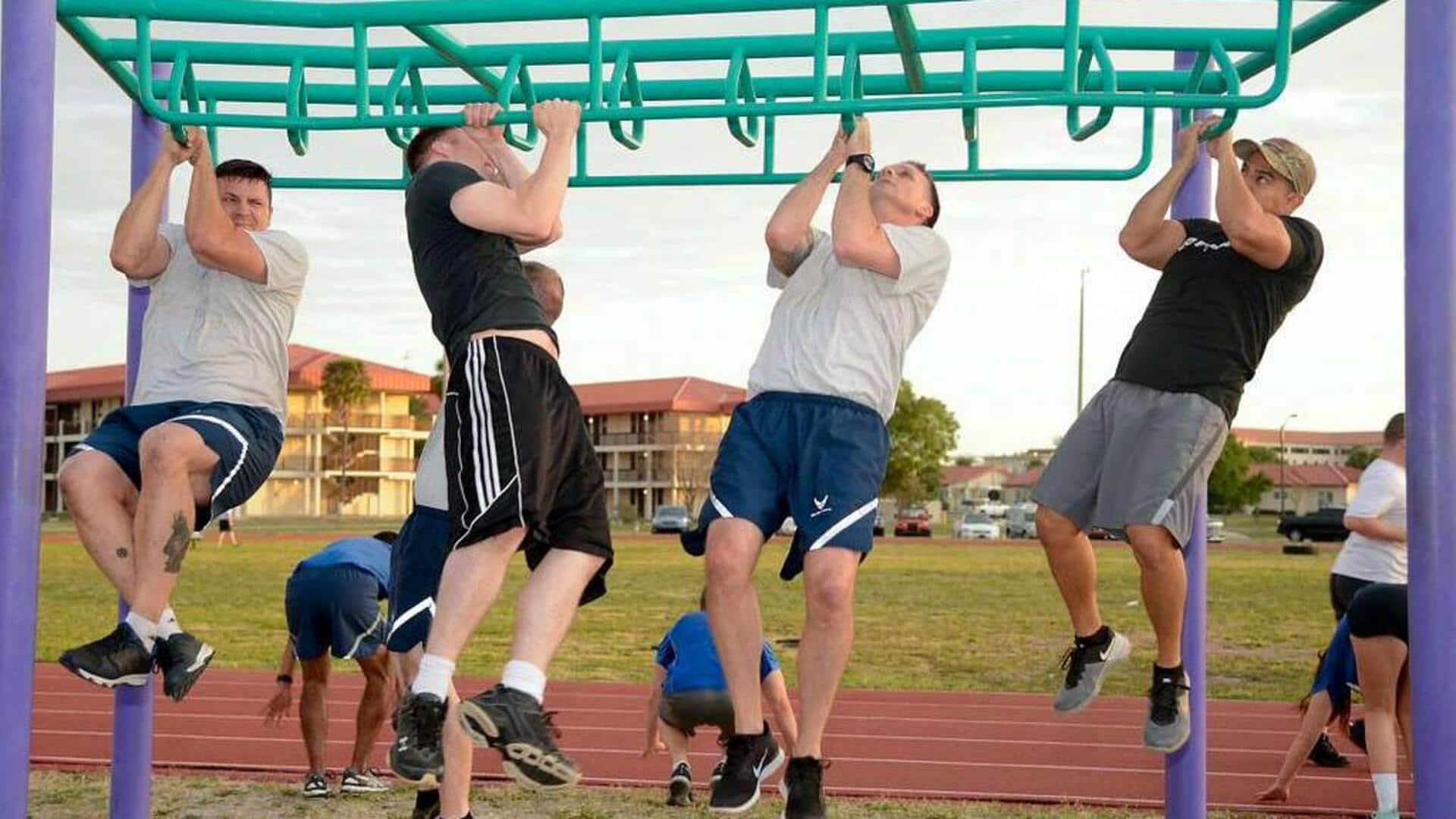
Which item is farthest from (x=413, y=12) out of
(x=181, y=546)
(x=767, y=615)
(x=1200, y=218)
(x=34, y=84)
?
(x=767, y=615)

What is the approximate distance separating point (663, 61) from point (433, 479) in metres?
1.43

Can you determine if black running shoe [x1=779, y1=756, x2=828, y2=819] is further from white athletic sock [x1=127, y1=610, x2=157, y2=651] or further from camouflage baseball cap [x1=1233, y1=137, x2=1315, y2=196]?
camouflage baseball cap [x1=1233, y1=137, x2=1315, y2=196]

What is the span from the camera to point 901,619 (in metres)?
17.5

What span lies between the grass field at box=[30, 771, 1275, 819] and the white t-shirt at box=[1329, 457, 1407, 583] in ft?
4.26

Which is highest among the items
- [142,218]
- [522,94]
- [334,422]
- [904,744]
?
Result: [334,422]

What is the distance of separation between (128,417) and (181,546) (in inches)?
20.4

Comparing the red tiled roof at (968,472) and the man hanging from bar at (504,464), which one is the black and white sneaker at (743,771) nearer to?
the man hanging from bar at (504,464)

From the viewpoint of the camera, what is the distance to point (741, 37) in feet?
15.2

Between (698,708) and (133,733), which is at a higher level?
(133,733)

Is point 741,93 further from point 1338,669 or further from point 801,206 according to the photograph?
point 1338,669

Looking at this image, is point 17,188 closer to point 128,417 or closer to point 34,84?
point 34,84

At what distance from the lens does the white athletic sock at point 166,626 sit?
4.49 m

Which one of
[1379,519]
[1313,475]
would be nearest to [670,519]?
[1379,519]

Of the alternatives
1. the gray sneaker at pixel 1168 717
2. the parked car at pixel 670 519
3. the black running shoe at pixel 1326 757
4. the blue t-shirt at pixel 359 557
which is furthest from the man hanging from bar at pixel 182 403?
the parked car at pixel 670 519
